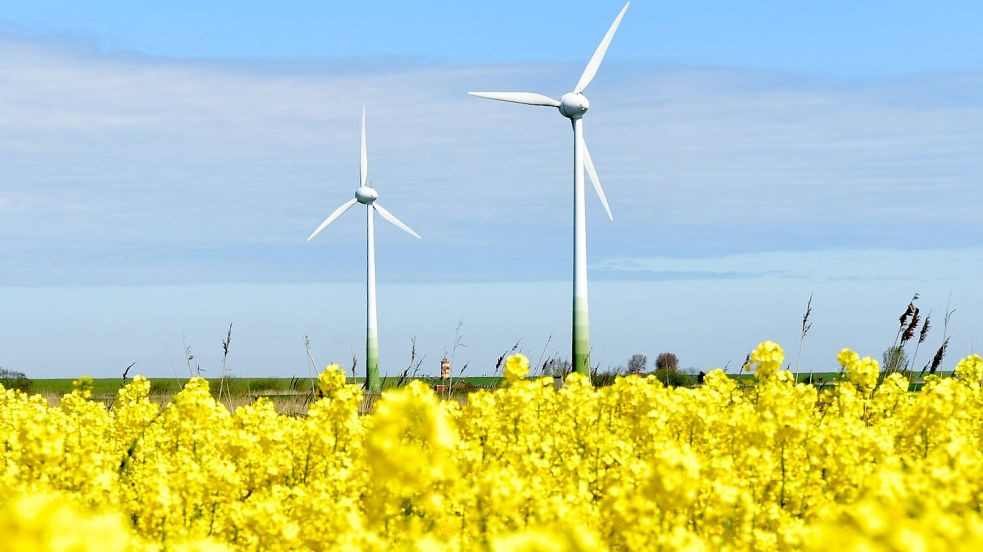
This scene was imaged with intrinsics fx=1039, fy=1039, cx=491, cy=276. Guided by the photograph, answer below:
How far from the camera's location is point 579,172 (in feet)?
86.3

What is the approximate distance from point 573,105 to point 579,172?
100 inches

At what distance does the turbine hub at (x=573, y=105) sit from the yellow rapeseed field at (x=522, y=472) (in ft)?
57.3

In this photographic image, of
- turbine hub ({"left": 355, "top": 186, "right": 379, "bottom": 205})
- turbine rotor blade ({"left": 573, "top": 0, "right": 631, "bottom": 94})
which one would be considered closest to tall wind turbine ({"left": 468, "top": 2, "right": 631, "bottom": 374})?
turbine rotor blade ({"left": 573, "top": 0, "right": 631, "bottom": 94})

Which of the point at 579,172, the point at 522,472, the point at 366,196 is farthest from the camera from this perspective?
the point at 366,196

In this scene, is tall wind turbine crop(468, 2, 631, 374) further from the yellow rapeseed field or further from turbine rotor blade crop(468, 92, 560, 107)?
the yellow rapeseed field

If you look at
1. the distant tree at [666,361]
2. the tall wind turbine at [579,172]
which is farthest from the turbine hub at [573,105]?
the distant tree at [666,361]

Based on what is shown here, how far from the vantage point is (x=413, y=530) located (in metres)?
5.52

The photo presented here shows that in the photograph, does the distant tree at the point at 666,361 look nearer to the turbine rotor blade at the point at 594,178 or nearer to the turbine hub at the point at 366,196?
the turbine rotor blade at the point at 594,178

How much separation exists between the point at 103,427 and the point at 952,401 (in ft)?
27.1

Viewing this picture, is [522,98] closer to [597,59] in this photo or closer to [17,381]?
[597,59]

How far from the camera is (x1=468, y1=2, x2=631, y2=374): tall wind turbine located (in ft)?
86.3

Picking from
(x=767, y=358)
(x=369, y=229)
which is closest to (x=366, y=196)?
(x=369, y=229)

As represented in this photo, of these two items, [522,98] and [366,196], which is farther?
[366,196]

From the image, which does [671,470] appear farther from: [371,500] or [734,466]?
[734,466]
